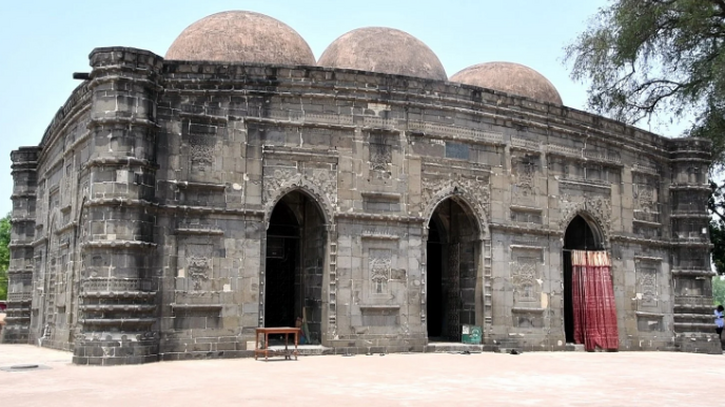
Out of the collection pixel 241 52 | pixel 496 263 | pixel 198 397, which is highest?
→ pixel 241 52

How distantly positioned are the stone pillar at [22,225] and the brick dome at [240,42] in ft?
20.7

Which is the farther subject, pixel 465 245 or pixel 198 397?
pixel 465 245

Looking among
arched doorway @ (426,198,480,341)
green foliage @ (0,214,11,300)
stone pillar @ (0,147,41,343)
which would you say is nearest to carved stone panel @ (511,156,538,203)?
arched doorway @ (426,198,480,341)

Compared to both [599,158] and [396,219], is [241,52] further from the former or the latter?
[599,158]

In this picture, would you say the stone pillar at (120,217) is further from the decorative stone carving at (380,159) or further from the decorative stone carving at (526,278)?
the decorative stone carving at (526,278)

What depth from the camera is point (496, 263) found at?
14492 mm

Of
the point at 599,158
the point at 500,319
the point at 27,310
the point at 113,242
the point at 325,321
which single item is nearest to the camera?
the point at 113,242

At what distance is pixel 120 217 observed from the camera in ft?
38.2

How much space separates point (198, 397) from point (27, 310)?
13.3 m

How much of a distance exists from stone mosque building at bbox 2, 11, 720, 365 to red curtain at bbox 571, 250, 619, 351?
9 cm

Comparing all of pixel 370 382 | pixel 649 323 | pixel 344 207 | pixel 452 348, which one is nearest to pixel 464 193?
pixel 344 207

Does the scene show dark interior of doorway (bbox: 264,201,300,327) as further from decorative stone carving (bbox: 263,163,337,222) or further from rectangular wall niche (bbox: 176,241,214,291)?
rectangular wall niche (bbox: 176,241,214,291)

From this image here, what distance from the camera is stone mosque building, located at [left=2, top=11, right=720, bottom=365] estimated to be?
11.9 metres

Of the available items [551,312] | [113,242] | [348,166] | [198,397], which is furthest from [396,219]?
[198,397]
